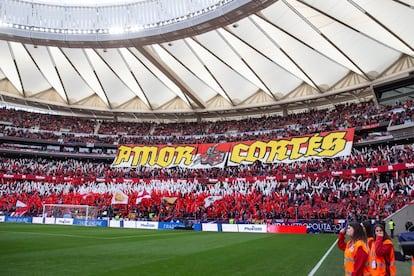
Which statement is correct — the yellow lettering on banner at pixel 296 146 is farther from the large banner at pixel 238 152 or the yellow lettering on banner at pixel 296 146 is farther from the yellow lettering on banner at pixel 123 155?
the yellow lettering on banner at pixel 123 155

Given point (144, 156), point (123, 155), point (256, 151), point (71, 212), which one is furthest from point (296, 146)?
point (71, 212)

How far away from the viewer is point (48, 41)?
3806 centimetres

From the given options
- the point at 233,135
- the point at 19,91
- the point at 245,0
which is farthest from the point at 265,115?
the point at 19,91

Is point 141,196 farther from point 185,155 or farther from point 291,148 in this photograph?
point 291,148

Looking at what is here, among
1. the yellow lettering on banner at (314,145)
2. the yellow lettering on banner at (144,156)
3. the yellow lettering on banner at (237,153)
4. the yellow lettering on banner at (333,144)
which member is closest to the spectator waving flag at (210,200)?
the yellow lettering on banner at (237,153)

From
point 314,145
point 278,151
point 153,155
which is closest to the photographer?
point 314,145

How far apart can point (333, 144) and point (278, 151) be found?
22.0ft

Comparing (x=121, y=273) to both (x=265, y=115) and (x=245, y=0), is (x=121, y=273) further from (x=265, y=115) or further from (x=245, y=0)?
(x=265, y=115)

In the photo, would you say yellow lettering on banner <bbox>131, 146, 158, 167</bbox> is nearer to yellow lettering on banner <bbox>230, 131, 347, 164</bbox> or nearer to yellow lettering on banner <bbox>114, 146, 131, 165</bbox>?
yellow lettering on banner <bbox>114, 146, 131, 165</bbox>

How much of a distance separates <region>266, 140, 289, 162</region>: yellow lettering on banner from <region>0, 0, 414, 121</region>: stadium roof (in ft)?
19.9

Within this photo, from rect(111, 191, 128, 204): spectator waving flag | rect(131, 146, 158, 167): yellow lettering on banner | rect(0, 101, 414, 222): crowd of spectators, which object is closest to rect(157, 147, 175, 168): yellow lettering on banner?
rect(131, 146, 158, 167): yellow lettering on banner

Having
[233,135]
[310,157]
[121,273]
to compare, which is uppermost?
[233,135]

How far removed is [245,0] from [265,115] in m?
26.8

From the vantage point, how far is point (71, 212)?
3578 centimetres
